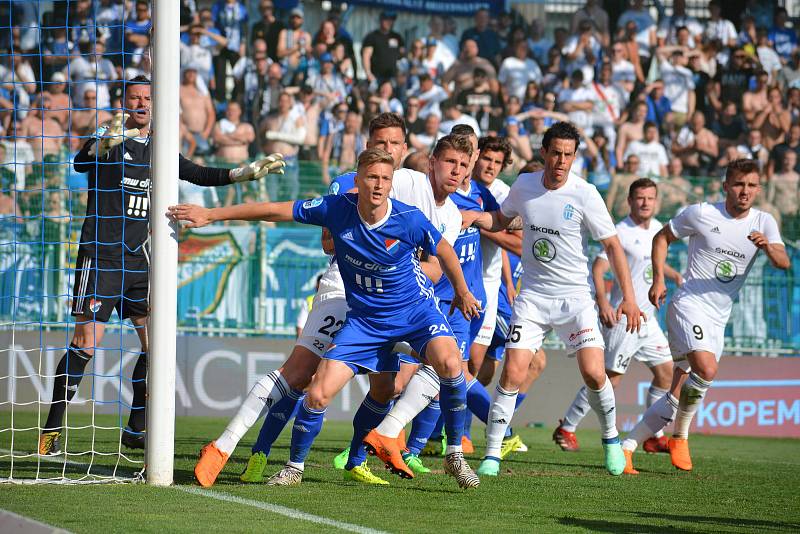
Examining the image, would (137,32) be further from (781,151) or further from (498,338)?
(781,151)

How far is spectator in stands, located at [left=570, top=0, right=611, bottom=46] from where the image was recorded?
18938 mm

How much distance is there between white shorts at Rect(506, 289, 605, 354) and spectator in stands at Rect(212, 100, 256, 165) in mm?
8885

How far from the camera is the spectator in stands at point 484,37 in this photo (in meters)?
18.7

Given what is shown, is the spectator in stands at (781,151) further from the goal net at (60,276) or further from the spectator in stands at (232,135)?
the goal net at (60,276)

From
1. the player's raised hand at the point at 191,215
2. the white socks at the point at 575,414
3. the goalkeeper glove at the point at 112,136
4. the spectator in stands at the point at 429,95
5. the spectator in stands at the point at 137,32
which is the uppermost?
the spectator in stands at the point at 137,32

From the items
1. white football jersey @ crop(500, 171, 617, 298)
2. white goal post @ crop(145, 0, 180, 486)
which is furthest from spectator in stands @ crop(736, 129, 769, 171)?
white goal post @ crop(145, 0, 180, 486)

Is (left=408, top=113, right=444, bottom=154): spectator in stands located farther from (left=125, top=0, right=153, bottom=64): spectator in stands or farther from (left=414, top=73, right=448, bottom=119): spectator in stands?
(left=125, top=0, right=153, bottom=64): spectator in stands

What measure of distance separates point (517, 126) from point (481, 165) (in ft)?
27.4

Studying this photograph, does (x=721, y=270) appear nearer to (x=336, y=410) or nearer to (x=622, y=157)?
(x=336, y=410)

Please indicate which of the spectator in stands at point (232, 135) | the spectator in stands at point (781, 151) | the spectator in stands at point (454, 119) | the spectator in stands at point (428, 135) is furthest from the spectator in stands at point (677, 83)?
the spectator in stands at point (232, 135)

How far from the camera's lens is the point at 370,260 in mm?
6418

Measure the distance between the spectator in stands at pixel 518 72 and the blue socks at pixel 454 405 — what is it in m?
11.9

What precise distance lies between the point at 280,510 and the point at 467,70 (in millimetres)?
13484

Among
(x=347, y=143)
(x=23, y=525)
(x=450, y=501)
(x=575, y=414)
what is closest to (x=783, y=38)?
(x=347, y=143)
